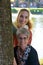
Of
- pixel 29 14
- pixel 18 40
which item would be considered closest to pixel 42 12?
pixel 29 14

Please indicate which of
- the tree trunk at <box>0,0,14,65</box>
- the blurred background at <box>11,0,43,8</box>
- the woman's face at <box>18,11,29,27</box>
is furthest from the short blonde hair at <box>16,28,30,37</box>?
the tree trunk at <box>0,0,14,65</box>

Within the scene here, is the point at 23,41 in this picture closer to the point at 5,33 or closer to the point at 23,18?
the point at 23,18

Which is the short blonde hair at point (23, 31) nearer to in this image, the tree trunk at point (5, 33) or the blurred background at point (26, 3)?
the blurred background at point (26, 3)

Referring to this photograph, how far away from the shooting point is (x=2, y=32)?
9.94ft

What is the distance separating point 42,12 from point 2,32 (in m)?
1.46

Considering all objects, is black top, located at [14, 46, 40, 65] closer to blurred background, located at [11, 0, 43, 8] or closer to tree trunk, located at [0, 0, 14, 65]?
blurred background, located at [11, 0, 43, 8]

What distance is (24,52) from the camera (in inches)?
164

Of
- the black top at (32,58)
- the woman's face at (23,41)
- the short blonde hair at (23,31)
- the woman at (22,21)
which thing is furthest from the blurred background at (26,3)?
the black top at (32,58)

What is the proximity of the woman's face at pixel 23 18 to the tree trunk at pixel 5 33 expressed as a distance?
113cm

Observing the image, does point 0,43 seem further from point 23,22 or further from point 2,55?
point 23,22

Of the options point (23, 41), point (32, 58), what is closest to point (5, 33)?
point (23, 41)

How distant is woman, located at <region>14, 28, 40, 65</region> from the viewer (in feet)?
13.6

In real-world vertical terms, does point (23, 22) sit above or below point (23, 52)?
above

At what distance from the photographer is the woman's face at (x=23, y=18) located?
418 centimetres
